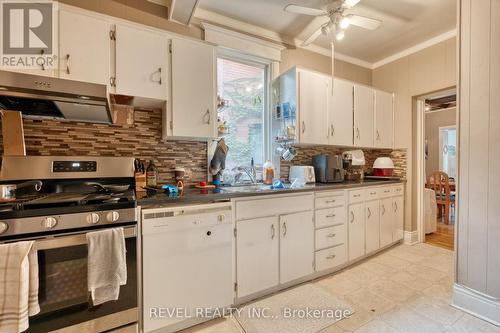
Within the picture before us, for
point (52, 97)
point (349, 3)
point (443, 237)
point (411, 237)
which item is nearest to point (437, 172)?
point (443, 237)

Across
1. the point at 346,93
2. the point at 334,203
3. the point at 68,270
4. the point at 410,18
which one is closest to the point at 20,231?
the point at 68,270

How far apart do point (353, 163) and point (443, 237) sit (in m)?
1.99

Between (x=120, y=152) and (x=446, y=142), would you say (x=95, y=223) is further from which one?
(x=446, y=142)

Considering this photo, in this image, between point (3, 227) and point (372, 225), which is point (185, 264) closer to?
point (3, 227)

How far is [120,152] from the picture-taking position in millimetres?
1945

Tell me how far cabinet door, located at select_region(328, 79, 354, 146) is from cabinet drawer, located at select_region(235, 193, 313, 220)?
1017mm

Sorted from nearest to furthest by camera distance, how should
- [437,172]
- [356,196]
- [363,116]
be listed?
[356,196] < [363,116] < [437,172]

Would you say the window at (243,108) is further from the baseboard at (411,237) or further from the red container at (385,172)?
the baseboard at (411,237)

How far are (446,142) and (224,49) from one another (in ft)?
24.3

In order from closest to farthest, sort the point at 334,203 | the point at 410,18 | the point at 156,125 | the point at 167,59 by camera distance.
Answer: the point at 167,59 → the point at 156,125 → the point at 334,203 → the point at 410,18

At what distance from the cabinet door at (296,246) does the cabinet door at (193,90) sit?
1.06m

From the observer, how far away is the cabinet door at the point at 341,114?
2.78m

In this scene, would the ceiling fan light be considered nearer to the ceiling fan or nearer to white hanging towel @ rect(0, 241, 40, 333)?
A: the ceiling fan

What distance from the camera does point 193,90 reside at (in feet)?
6.41
